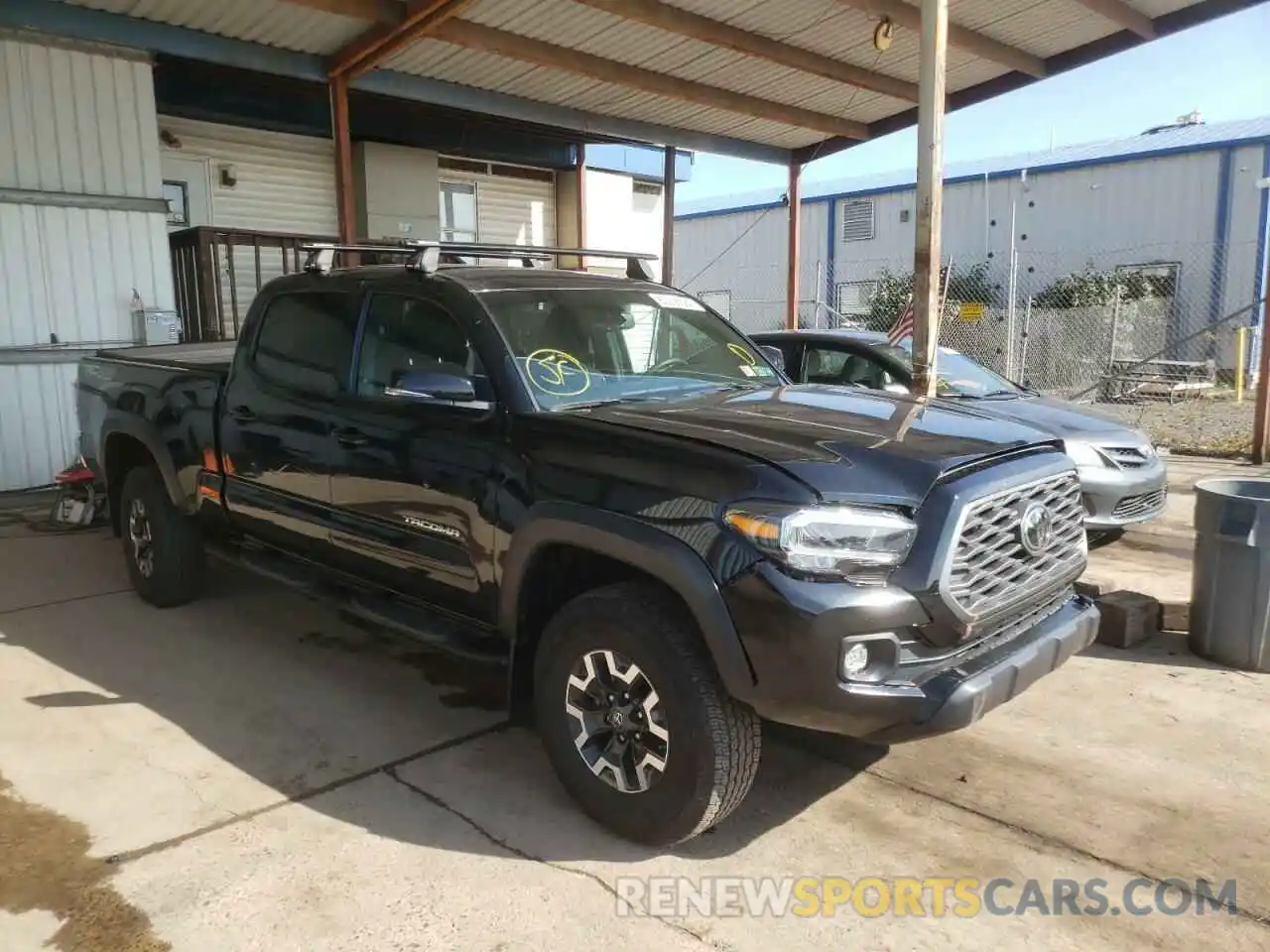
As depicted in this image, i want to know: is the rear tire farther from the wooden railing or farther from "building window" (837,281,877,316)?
"building window" (837,281,877,316)

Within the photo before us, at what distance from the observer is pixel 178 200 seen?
11.0 metres

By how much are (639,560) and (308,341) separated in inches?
97.2

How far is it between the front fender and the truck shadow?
0.69m

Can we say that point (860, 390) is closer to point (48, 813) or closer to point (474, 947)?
point (474, 947)

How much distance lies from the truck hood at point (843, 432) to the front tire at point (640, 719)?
1.92 ft

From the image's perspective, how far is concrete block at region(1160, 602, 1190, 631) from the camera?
17.3ft

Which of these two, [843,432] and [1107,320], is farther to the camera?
[1107,320]

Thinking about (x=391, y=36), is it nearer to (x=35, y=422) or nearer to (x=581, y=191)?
(x=35, y=422)

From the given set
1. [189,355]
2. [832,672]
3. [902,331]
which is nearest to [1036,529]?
[832,672]

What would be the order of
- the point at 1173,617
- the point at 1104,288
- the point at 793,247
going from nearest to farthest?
the point at 1173,617 < the point at 793,247 < the point at 1104,288

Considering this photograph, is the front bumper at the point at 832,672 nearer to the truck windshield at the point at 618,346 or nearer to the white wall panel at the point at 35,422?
the truck windshield at the point at 618,346

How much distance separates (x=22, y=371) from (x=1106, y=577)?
929cm

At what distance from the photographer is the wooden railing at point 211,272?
33.3ft

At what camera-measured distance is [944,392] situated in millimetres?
7172
